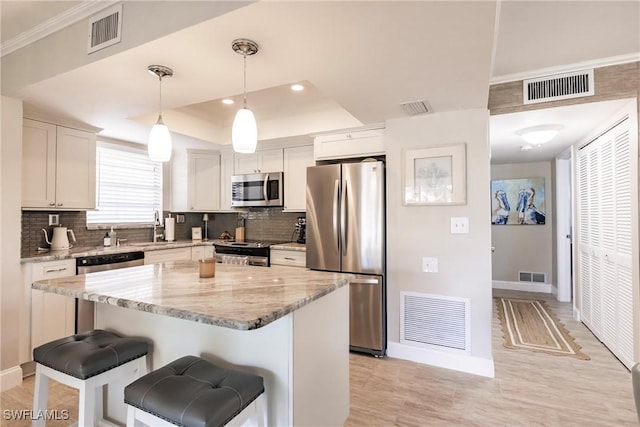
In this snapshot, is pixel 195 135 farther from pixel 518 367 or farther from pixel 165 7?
pixel 518 367

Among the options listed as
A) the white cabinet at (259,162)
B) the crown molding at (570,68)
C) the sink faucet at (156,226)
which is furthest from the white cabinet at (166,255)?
the crown molding at (570,68)

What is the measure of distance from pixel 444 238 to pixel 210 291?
2.14 metres

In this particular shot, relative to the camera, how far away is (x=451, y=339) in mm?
2883

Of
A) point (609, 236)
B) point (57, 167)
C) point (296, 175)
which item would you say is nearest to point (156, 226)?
point (57, 167)

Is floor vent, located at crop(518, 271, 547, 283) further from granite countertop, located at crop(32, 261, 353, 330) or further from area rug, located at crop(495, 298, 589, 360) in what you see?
granite countertop, located at crop(32, 261, 353, 330)

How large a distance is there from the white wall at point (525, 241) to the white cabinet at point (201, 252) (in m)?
4.80

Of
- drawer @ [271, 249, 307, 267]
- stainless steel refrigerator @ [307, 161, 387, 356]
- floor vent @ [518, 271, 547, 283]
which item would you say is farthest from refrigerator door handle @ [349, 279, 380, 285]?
floor vent @ [518, 271, 547, 283]

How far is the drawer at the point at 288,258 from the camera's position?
373 cm

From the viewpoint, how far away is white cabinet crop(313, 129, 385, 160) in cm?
331

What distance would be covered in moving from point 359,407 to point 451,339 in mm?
1104

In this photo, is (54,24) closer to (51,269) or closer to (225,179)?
(51,269)

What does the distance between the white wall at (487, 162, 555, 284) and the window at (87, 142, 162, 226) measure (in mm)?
5592

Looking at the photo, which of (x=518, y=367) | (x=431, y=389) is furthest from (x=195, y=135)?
(x=518, y=367)

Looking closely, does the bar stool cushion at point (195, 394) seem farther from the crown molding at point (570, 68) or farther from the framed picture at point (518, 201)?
the framed picture at point (518, 201)
